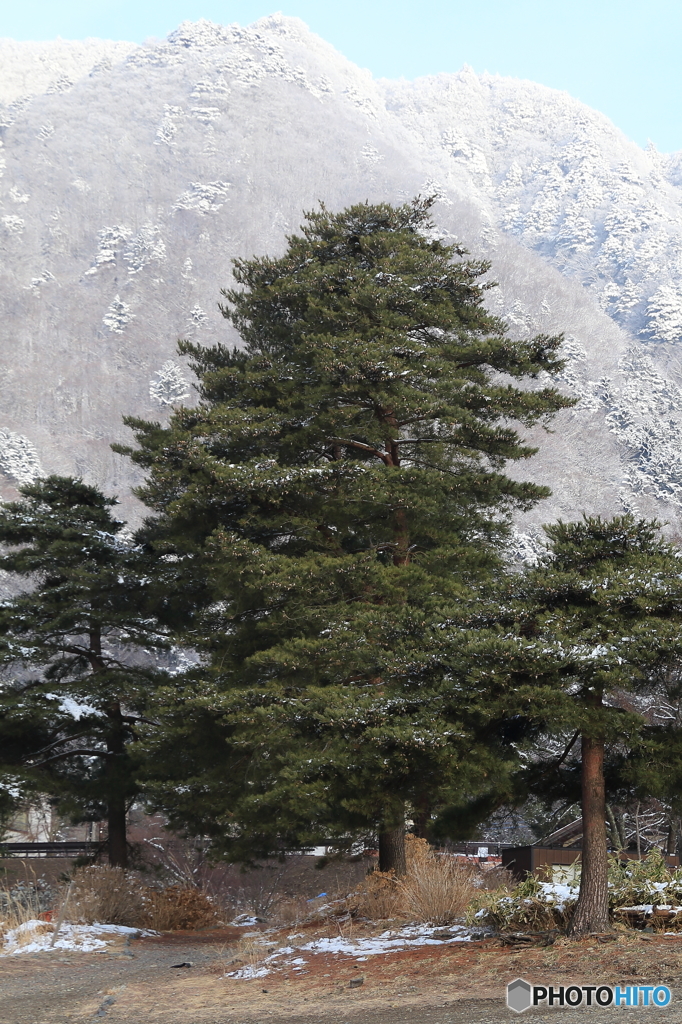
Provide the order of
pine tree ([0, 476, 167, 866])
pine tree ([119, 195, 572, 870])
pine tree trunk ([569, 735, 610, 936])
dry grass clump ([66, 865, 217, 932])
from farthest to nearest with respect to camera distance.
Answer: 1. pine tree ([0, 476, 167, 866])
2. dry grass clump ([66, 865, 217, 932])
3. pine tree ([119, 195, 572, 870])
4. pine tree trunk ([569, 735, 610, 936])

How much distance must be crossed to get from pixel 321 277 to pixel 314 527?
4724 millimetres

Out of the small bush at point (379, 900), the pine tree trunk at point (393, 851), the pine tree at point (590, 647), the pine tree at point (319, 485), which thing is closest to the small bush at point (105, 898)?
the pine tree at point (319, 485)

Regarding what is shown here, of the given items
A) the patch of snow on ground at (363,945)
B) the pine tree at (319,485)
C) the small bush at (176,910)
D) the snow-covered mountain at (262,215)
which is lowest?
the small bush at (176,910)

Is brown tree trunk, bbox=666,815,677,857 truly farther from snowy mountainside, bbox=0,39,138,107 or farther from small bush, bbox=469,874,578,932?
snowy mountainside, bbox=0,39,138,107

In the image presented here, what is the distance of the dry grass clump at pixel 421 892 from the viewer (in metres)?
11.6

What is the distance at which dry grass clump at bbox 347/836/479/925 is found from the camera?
37.9 feet

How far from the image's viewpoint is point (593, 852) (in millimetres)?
8906

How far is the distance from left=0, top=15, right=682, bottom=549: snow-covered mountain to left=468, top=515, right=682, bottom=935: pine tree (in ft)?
199

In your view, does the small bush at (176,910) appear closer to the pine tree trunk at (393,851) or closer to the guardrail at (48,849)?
the pine tree trunk at (393,851)

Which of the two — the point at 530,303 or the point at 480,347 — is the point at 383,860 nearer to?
the point at 480,347

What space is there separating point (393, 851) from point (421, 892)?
307 cm

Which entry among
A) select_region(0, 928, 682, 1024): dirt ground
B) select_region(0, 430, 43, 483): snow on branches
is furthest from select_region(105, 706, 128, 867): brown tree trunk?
select_region(0, 430, 43, 483): snow on branches

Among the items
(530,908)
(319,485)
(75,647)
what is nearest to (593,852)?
(530,908)

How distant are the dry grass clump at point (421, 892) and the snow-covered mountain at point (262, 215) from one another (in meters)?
56.6
